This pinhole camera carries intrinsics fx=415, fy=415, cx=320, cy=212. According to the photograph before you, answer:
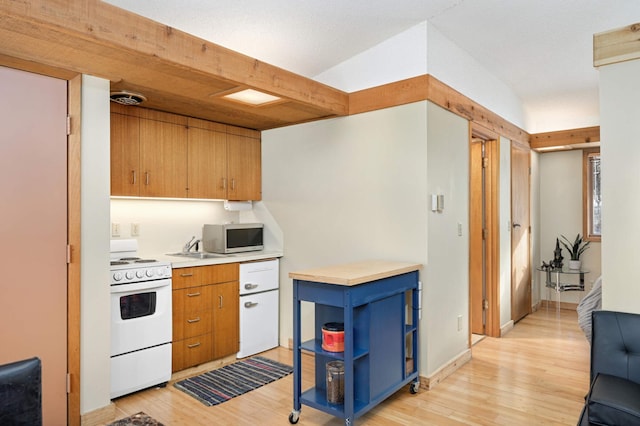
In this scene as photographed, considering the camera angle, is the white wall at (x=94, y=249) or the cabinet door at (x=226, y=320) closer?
the white wall at (x=94, y=249)

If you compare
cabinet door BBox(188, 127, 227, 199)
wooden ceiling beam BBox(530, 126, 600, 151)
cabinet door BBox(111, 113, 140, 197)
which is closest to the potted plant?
wooden ceiling beam BBox(530, 126, 600, 151)

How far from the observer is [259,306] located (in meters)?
3.92

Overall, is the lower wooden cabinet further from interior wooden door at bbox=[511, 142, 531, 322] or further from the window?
the window

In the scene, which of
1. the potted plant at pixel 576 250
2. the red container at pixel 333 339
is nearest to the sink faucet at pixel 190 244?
the red container at pixel 333 339

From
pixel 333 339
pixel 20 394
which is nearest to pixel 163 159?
pixel 333 339

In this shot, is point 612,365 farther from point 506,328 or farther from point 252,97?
point 252,97

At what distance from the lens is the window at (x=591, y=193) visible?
18.1ft

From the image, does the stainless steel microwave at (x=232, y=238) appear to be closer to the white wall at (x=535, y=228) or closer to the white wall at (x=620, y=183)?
the white wall at (x=620, y=183)

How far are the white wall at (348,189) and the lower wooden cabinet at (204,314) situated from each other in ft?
2.05

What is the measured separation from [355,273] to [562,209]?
4495mm

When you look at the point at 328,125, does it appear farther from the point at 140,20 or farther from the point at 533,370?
the point at 533,370

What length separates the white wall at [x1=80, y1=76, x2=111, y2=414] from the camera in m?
2.52

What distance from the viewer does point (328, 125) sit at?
12.2ft

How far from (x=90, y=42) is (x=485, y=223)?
3921mm
